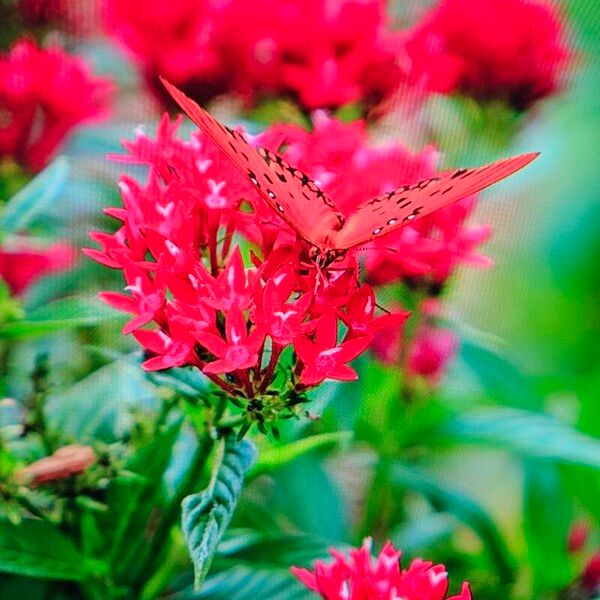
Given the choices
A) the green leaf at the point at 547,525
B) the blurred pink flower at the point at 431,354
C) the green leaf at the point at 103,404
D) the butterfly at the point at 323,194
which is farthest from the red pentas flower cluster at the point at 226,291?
the green leaf at the point at 547,525

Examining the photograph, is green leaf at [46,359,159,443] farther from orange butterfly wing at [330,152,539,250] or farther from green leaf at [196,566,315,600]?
orange butterfly wing at [330,152,539,250]

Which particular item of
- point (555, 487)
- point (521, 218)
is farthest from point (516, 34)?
point (555, 487)

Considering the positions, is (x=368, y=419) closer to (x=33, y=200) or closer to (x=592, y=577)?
(x=592, y=577)

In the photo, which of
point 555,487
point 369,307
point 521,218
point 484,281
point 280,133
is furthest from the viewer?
point 484,281

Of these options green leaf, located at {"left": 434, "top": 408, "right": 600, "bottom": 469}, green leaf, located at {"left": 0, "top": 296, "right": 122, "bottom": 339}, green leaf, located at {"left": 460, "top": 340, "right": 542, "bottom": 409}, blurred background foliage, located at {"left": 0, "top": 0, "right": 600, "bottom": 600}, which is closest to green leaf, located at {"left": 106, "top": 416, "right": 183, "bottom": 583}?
blurred background foliage, located at {"left": 0, "top": 0, "right": 600, "bottom": 600}

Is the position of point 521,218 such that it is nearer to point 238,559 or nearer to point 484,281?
point 484,281

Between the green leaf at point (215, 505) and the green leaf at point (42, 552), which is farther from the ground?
the green leaf at point (42, 552)

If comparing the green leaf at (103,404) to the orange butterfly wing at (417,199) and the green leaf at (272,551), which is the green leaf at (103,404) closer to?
the green leaf at (272,551)
